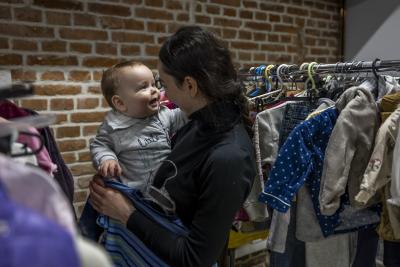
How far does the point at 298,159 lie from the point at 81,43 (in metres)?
1.21

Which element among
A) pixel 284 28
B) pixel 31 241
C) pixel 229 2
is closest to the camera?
pixel 31 241

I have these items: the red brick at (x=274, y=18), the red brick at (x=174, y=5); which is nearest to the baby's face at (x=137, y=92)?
the red brick at (x=174, y=5)

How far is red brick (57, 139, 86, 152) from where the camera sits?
191cm

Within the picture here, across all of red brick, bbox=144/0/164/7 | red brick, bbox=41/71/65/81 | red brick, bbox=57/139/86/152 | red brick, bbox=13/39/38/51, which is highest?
red brick, bbox=144/0/164/7

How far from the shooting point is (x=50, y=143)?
3.33 feet

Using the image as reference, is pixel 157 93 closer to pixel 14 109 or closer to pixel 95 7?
pixel 14 109

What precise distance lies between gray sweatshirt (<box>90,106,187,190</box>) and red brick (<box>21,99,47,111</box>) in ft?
1.79

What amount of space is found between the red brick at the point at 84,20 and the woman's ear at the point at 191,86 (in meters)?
1.08

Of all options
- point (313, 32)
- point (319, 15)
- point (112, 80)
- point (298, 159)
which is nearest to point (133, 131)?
point (112, 80)

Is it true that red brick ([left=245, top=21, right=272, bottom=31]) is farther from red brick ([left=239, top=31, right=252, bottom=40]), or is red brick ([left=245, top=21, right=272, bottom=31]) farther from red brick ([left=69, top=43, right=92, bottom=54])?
red brick ([left=69, top=43, right=92, bottom=54])

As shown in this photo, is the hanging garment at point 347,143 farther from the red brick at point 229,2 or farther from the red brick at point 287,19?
the red brick at point 287,19

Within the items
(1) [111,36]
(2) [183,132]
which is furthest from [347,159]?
(1) [111,36]

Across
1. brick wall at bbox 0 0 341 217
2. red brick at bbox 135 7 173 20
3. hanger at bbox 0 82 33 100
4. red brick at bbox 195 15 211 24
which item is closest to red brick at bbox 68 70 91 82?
brick wall at bbox 0 0 341 217

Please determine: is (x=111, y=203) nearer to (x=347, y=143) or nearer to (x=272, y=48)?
(x=347, y=143)
